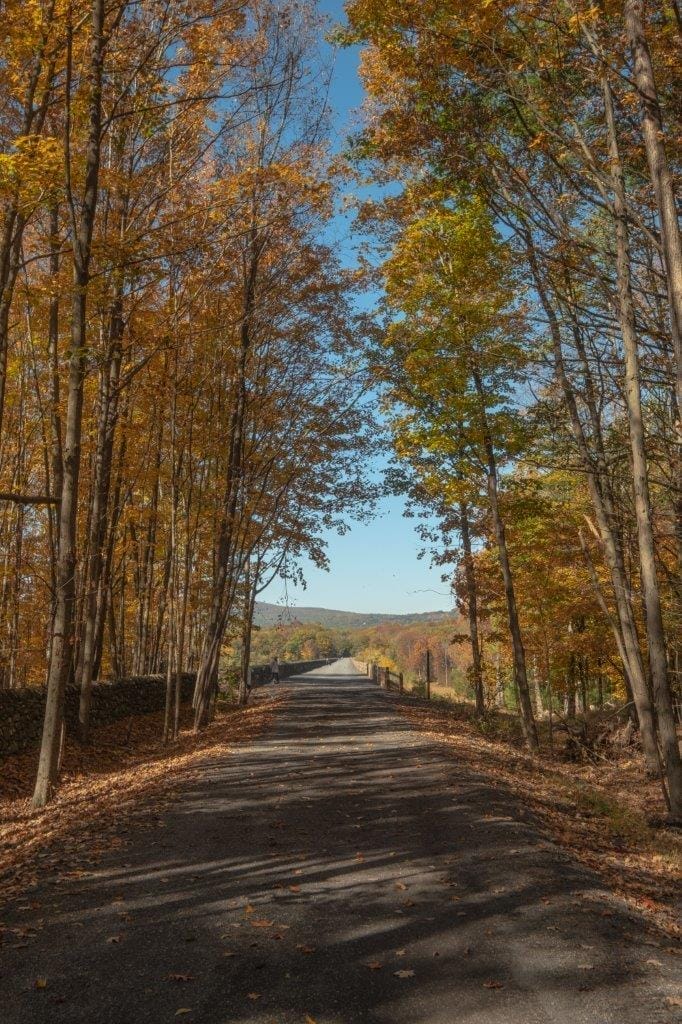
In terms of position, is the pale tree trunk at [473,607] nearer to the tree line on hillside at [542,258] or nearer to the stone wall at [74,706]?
the tree line on hillside at [542,258]

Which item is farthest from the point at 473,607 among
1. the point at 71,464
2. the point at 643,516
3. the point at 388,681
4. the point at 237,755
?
the point at 388,681

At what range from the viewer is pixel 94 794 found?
29.8 feet

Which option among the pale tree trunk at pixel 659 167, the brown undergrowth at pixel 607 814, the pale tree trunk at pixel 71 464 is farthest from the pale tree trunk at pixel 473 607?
the pale tree trunk at pixel 659 167

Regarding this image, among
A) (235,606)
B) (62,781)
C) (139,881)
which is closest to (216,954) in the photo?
(139,881)

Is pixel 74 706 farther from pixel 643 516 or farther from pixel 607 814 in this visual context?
pixel 643 516

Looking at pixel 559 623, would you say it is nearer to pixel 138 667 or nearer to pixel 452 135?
pixel 138 667

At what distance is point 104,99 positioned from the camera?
9516mm

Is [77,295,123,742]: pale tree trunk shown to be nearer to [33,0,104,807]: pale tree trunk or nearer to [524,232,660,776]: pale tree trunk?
[33,0,104,807]: pale tree trunk

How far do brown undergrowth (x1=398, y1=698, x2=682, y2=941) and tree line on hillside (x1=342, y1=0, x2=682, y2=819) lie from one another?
735 millimetres

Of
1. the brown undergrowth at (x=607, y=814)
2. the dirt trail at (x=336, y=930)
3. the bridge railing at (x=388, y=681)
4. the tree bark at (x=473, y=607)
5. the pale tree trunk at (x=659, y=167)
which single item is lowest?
the bridge railing at (x=388, y=681)

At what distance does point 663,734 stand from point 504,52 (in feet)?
29.2

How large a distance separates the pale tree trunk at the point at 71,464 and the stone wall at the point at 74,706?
12.1ft

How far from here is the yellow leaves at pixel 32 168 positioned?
8312 millimetres

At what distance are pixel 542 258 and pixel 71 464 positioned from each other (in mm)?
7124
